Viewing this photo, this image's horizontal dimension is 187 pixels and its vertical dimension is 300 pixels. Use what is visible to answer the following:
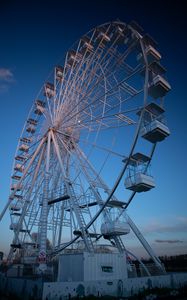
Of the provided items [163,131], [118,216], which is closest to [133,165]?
[163,131]

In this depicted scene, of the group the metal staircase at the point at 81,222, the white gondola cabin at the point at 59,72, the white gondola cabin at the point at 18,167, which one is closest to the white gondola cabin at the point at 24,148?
the white gondola cabin at the point at 18,167

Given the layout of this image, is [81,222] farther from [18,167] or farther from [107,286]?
[18,167]

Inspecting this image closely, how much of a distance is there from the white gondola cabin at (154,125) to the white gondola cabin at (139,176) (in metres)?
1.34

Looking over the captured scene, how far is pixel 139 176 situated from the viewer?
48.2 ft

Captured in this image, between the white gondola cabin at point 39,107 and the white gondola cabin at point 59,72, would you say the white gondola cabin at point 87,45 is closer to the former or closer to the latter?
the white gondola cabin at point 59,72

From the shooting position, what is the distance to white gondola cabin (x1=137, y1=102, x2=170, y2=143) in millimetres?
14414

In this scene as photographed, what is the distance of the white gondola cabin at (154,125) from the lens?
1441 cm

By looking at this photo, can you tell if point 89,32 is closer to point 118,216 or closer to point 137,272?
point 118,216

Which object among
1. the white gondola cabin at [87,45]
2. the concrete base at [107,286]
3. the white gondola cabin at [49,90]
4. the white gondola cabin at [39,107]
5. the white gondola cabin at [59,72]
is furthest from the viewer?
the white gondola cabin at [39,107]

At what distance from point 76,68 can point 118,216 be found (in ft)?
45.0

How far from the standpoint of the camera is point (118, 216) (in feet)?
53.8

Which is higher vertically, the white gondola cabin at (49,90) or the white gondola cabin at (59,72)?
the white gondola cabin at (59,72)

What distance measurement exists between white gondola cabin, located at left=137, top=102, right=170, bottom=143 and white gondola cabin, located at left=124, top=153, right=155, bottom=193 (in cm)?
134

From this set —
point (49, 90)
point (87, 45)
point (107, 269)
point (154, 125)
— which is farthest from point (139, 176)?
point (49, 90)
